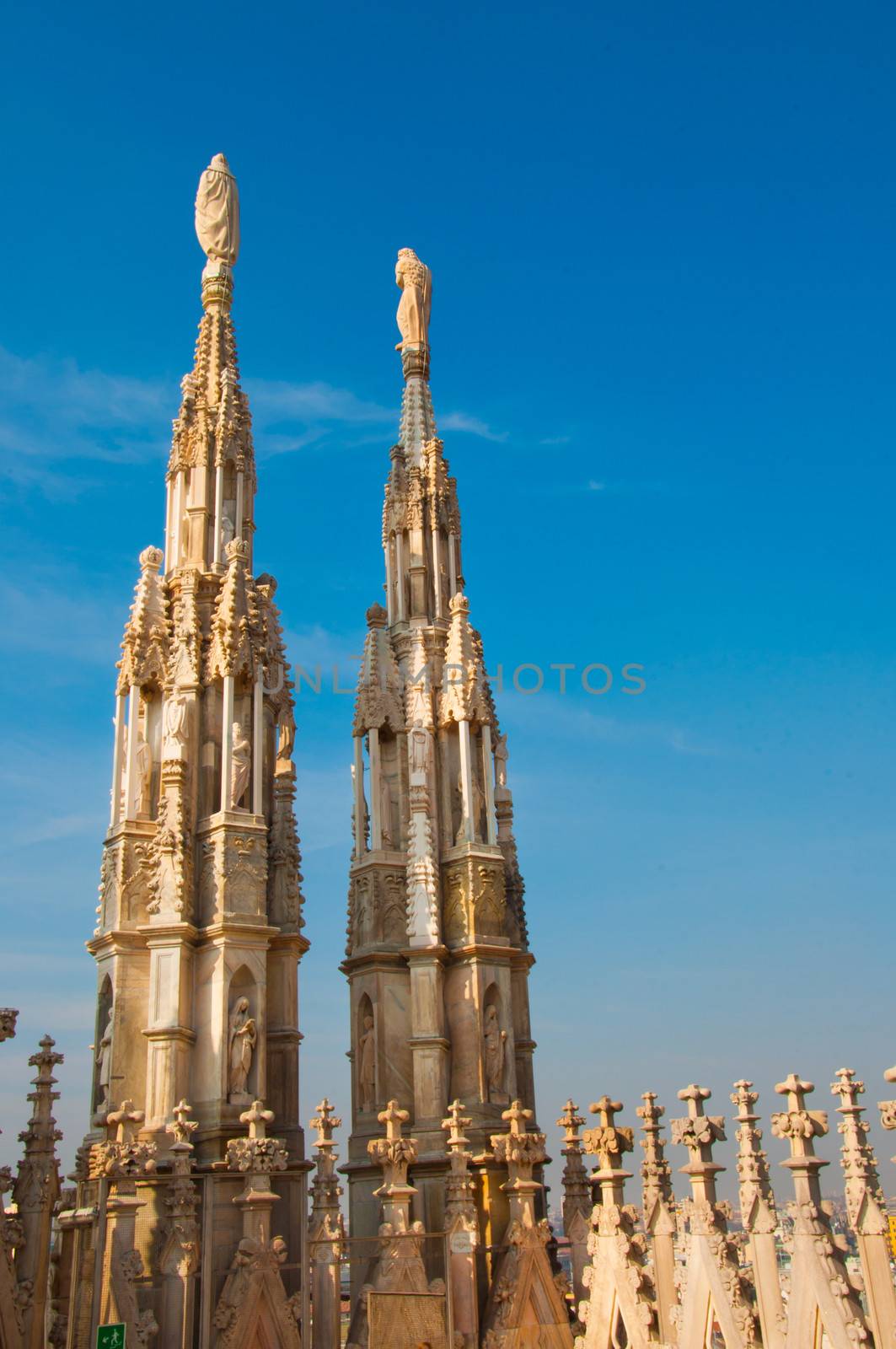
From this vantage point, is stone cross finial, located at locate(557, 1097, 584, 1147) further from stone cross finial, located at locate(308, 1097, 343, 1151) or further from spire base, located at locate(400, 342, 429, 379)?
spire base, located at locate(400, 342, 429, 379)

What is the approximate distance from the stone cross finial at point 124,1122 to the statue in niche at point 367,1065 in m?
8.69

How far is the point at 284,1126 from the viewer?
2398 centimetres

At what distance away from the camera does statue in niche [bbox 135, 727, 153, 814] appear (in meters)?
24.3

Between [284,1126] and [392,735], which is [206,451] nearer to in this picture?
[392,735]

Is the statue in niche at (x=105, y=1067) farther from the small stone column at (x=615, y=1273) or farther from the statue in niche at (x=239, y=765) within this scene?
the small stone column at (x=615, y=1273)

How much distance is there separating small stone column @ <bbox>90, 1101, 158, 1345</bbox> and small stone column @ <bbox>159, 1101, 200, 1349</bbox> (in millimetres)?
565

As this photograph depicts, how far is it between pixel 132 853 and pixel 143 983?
91.7 inches

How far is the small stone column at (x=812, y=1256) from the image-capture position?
504 inches

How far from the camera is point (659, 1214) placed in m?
17.2

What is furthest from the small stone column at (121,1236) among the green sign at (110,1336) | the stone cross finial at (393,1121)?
the stone cross finial at (393,1121)

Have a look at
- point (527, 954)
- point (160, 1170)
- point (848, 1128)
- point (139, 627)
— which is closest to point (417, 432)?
point (139, 627)

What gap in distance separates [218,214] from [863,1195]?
24925mm

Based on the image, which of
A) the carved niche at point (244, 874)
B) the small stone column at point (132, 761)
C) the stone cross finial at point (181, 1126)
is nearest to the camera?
the stone cross finial at point (181, 1126)

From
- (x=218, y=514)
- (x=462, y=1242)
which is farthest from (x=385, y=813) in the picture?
(x=462, y=1242)
